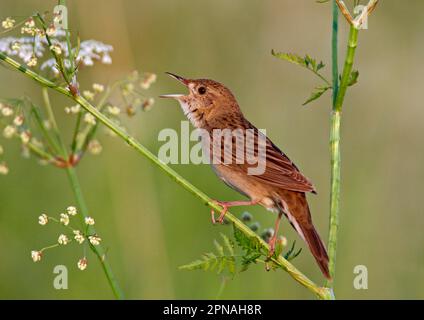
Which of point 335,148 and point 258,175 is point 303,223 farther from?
point 335,148

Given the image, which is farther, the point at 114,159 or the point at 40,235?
the point at 114,159

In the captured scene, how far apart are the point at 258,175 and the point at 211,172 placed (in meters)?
2.22

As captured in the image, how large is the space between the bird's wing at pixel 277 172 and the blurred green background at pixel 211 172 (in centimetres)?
134

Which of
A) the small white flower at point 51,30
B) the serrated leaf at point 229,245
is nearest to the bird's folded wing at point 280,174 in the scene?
the serrated leaf at point 229,245

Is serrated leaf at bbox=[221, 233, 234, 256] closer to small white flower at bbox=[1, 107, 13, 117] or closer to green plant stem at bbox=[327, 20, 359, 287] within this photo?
green plant stem at bbox=[327, 20, 359, 287]

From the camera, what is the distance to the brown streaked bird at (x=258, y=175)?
4.70 meters

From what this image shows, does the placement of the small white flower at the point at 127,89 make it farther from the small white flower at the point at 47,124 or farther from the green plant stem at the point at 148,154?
the green plant stem at the point at 148,154

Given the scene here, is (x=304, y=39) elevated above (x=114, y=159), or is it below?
above

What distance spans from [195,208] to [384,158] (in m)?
2.04

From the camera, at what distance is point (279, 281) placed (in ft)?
19.9

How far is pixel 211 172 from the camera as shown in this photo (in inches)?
278
